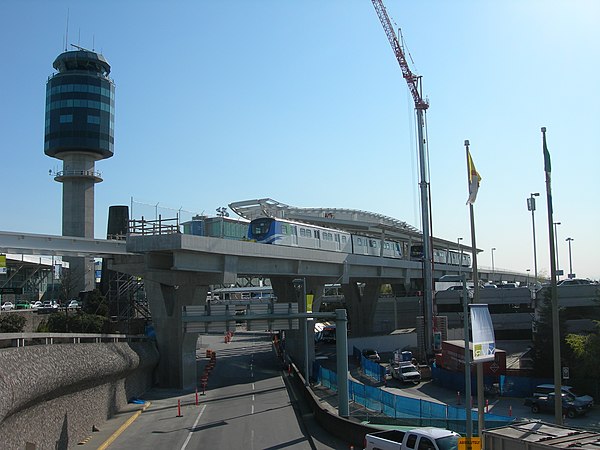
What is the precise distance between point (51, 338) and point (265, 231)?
25993 mm

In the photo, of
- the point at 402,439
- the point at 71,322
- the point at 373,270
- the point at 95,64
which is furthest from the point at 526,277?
the point at 402,439

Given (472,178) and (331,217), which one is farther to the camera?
(331,217)

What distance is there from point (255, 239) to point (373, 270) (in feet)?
70.5

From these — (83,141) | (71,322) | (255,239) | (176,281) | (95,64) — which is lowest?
(71,322)

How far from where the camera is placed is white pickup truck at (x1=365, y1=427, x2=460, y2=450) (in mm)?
16516

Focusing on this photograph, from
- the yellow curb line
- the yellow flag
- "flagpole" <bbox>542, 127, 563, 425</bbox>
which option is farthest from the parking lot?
the yellow curb line

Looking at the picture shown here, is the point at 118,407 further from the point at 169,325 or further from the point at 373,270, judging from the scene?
the point at 373,270

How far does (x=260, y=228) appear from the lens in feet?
158

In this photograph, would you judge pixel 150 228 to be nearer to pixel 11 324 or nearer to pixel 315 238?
pixel 11 324

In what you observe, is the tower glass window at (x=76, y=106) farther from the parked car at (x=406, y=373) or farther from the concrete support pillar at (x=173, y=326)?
the parked car at (x=406, y=373)

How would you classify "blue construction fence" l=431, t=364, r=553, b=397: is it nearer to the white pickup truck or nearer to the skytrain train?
the skytrain train

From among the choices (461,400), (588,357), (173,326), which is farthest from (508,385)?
(173,326)

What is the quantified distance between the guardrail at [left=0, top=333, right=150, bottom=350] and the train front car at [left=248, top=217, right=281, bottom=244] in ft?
43.7

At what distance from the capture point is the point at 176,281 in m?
39.3
